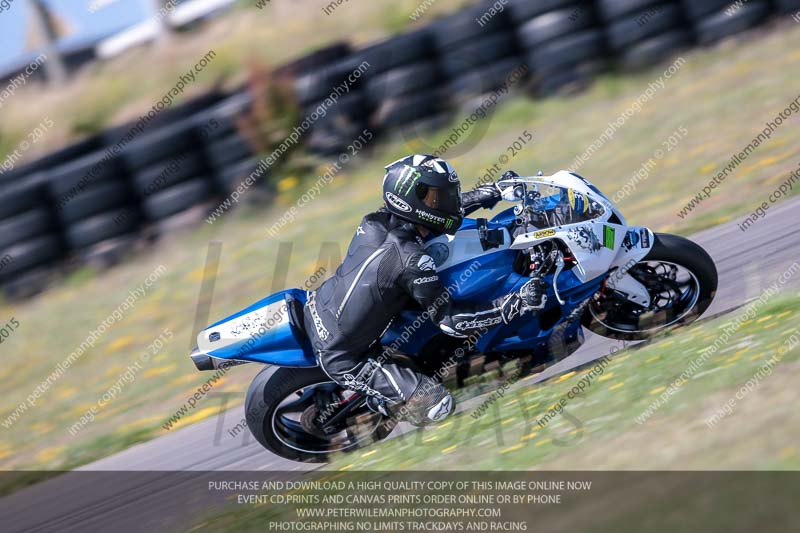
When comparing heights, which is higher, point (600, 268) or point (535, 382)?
point (600, 268)

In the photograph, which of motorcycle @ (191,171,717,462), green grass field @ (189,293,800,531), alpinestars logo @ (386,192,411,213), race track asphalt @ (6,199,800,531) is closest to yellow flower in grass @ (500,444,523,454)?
green grass field @ (189,293,800,531)

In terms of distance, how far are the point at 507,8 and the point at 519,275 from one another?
7.36m

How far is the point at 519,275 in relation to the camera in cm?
601

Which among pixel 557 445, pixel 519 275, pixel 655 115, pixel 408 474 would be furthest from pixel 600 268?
pixel 655 115

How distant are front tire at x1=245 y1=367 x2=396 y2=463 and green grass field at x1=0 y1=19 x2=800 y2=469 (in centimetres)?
183

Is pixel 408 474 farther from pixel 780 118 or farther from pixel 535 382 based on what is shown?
pixel 780 118

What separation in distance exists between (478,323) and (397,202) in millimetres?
914

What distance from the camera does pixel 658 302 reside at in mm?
6355

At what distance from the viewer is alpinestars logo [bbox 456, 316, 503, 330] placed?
577 cm

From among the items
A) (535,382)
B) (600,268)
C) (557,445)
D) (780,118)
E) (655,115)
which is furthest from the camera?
(655,115)

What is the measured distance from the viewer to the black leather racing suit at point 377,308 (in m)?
5.67

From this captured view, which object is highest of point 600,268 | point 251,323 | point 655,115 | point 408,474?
point 251,323

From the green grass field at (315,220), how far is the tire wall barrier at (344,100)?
341mm

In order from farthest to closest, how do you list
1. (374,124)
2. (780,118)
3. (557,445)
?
(374,124)
(780,118)
(557,445)
